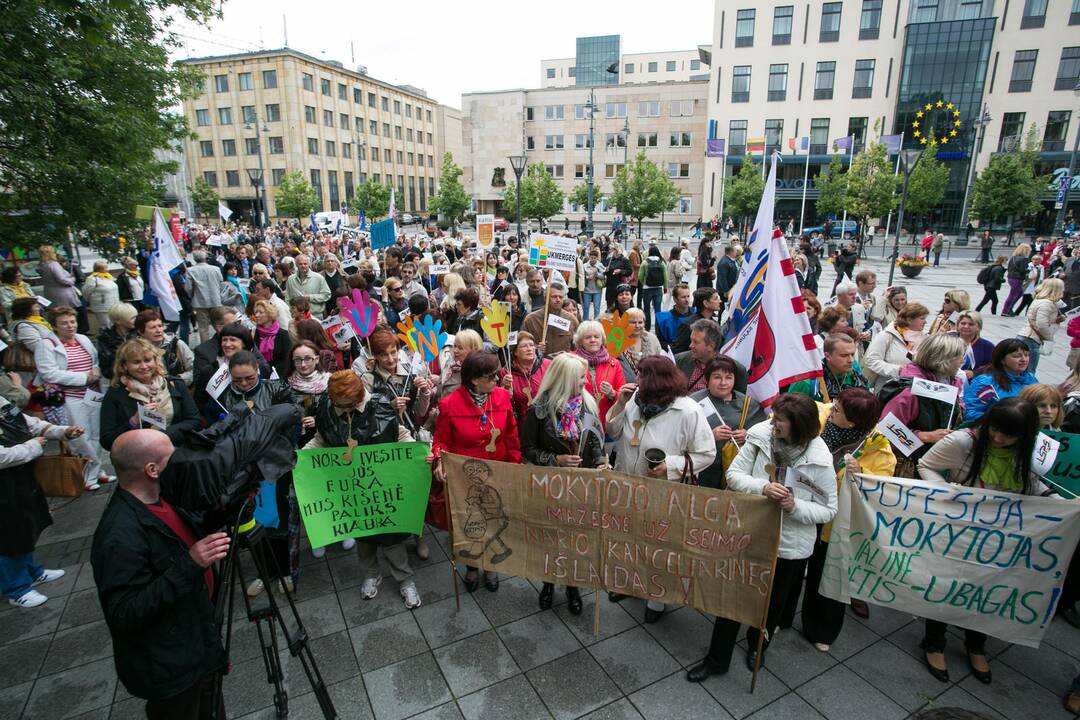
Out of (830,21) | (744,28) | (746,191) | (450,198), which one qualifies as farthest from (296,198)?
(830,21)

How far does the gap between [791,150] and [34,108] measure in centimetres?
5284

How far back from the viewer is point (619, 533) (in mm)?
3832

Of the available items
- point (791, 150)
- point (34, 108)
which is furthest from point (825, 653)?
point (791, 150)

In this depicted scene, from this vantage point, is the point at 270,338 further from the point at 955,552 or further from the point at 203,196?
the point at 203,196

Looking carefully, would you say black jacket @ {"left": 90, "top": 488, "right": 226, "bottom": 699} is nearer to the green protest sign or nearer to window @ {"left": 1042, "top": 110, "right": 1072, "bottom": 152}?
the green protest sign

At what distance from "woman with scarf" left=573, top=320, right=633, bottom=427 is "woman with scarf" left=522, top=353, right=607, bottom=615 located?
0.85 metres

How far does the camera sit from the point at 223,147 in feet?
212

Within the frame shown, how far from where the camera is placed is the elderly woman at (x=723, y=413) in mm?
4215

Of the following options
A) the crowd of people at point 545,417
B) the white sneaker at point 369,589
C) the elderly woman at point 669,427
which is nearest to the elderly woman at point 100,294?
the crowd of people at point 545,417

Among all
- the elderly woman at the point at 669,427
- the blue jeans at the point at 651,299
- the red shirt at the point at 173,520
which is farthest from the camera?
the blue jeans at the point at 651,299

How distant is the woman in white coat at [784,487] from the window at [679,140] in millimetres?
64231

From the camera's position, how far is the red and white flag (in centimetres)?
438

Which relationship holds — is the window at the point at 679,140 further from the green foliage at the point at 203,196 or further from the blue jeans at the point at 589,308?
the blue jeans at the point at 589,308

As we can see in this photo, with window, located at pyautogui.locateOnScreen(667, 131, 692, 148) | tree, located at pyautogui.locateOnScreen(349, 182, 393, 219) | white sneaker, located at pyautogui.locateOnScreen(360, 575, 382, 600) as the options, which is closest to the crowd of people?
white sneaker, located at pyautogui.locateOnScreen(360, 575, 382, 600)
